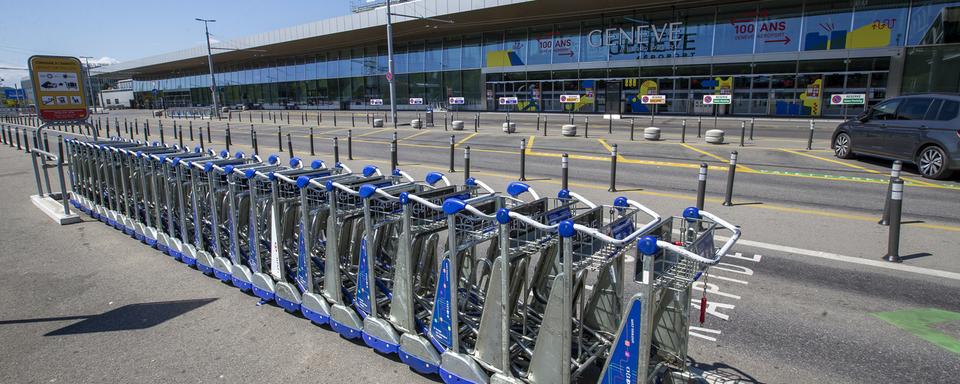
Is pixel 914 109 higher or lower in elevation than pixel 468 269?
higher

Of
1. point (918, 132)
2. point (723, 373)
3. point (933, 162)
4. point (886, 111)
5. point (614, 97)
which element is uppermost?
point (614, 97)

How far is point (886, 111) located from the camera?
44.6 feet

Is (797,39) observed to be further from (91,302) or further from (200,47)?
(200,47)

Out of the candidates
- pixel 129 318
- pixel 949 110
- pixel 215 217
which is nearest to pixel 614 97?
pixel 949 110

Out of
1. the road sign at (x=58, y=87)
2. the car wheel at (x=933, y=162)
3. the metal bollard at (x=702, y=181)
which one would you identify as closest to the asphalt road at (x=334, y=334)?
the metal bollard at (x=702, y=181)

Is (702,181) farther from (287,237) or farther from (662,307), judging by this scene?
(287,237)

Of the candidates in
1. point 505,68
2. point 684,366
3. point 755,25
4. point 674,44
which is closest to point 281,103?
point 505,68

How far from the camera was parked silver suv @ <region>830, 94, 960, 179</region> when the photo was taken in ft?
38.9

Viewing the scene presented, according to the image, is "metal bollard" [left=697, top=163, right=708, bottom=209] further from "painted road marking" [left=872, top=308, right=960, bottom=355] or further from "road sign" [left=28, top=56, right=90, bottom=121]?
"road sign" [left=28, top=56, right=90, bottom=121]

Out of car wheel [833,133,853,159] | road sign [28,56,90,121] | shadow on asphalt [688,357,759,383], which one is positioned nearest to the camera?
shadow on asphalt [688,357,759,383]

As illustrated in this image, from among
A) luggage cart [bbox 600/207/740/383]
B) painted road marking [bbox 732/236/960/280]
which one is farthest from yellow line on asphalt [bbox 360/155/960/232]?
luggage cart [bbox 600/207/740/383]

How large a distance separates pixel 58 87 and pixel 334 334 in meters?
9.58

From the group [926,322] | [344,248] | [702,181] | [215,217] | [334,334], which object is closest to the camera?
[334,334]

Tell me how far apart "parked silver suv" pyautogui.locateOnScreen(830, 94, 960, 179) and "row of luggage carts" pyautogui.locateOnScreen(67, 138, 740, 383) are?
10.5 metres
